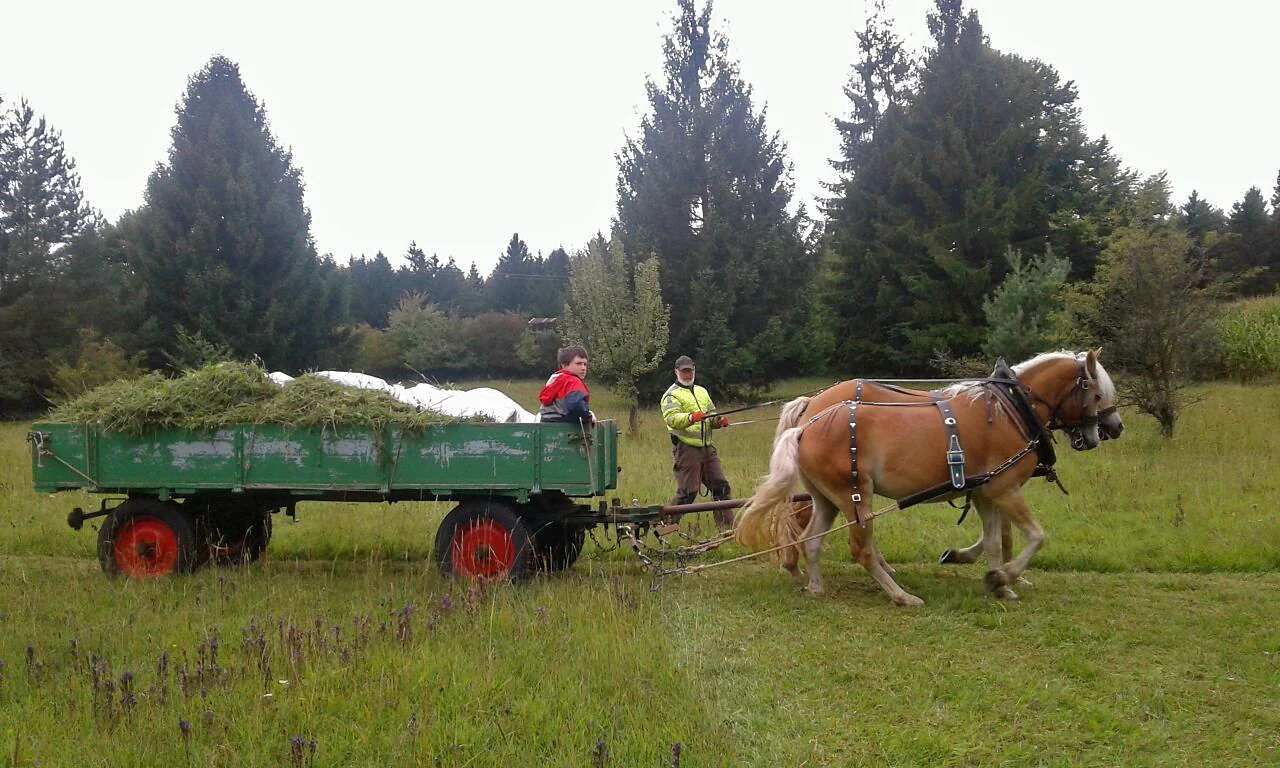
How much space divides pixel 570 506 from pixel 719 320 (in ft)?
62.1

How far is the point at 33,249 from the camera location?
30.8 m

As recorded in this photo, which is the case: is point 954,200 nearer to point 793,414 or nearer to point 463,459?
point 793,414

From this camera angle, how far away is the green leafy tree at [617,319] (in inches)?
755

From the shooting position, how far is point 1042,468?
6.58m

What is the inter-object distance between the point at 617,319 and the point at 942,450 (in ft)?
43.9

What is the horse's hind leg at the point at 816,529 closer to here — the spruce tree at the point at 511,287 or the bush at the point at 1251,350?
the bush at the point at 1251,350

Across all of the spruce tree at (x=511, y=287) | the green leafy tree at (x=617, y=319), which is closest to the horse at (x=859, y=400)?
the green leafy tree at (x=617, y=319)

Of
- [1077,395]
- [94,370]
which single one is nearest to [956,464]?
[1077,395]

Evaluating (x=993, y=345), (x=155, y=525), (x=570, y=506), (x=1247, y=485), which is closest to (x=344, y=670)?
(x=570, y=506)

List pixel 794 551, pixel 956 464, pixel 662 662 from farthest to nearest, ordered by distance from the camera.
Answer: pixel 794 551 < pixel 956 464 < pixel 662 662

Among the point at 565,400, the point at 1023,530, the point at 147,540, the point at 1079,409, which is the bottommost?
the point at 1023,530

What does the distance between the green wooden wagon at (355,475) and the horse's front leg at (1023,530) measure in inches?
112

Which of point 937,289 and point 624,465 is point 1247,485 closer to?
point 624,465

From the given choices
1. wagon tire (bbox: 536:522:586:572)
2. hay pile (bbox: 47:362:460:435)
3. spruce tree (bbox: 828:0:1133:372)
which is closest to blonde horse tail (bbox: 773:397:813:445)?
wagon tire (bbox: 536:522:586:572)
